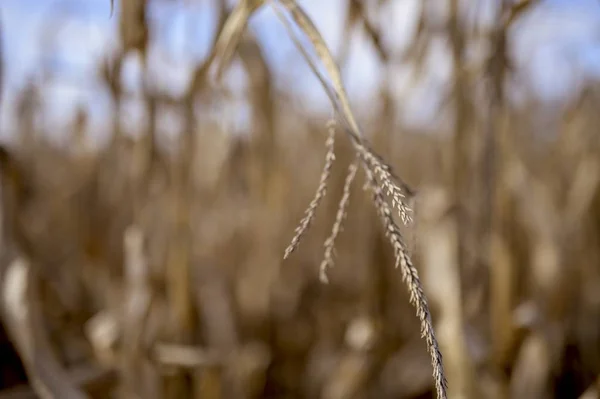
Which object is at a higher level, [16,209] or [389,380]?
[16,209]

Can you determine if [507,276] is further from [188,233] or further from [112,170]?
[112,170]

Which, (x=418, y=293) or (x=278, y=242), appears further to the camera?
(x=278, y=242)

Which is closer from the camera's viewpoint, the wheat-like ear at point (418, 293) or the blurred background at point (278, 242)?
the wheat-like ear at point (418, 293)

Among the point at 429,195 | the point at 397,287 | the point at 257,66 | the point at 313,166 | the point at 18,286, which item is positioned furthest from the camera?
the point at 313,166

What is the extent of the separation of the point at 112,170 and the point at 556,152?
822mm

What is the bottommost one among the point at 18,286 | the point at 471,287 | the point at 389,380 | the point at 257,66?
the point at 389,380

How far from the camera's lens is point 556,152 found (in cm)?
115

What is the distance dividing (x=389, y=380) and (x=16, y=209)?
51 cm

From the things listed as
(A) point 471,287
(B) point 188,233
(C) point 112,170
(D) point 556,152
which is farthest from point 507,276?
(C) point 112,170

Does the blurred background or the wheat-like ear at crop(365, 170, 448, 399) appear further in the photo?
the blurred background

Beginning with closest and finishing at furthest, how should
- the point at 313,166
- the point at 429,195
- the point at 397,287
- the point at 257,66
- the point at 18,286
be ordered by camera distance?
1. the point at 18,286
2. the point at 429,195
3. the point at 257,66
4. the point at 397,287
5. the point at 313,166

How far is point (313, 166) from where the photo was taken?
58.5 inches

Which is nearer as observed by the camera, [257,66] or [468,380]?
[468,380]

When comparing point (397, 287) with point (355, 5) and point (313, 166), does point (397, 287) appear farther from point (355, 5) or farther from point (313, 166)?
point (313, 166)
